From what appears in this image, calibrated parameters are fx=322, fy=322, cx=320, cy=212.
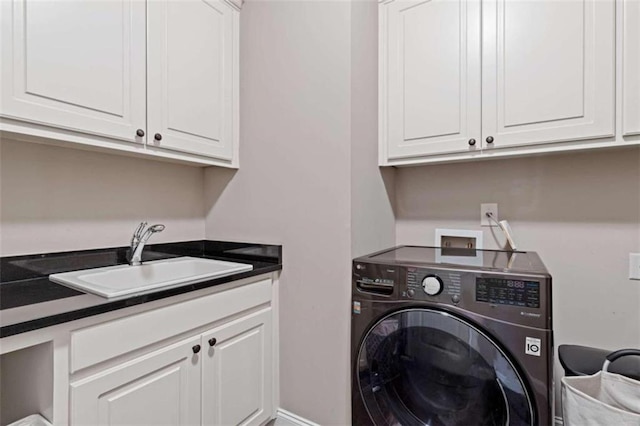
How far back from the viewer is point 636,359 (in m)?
1.20

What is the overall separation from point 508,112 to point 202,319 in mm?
1506

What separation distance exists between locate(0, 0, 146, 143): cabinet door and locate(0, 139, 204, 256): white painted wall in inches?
12.0

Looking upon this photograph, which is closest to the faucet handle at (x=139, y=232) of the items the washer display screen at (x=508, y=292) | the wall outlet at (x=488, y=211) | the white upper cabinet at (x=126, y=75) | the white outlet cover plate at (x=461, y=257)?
the white upper cabinet at (x=126, y=75)

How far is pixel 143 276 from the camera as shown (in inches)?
61.1

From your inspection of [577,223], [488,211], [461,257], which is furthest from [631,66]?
[461,257]

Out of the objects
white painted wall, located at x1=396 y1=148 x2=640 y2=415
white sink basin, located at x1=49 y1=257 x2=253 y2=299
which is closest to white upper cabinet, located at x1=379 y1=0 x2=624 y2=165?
white painted wall, located at x1=396 y1=148 x2=640 y2=415

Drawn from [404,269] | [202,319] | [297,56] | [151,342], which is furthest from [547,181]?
[151,342]

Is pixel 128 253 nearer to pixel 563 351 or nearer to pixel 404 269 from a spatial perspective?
pixel 404 269

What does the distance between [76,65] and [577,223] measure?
7.10 feet

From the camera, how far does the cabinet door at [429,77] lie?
142cm

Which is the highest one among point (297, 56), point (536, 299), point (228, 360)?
point (297, 56)

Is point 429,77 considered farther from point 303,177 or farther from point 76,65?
point 76,65

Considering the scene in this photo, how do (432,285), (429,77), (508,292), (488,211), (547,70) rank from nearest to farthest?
(508,292), (432,285), (547,70), (429,77), (488,211)

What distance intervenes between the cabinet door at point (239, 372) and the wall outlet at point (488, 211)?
120cm
